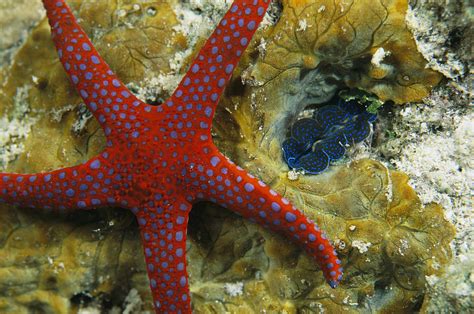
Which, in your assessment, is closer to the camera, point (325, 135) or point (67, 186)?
point (67, 186)

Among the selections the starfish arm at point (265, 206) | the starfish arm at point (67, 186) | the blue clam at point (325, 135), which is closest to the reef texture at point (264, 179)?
the blue clam at point (325, 135)

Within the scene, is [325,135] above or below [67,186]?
above

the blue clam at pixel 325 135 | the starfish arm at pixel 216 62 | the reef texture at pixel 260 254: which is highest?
the starfish arm at pixel 216 62

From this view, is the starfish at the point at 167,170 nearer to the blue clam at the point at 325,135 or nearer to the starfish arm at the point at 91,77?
the starfish arm at the point at 91,77

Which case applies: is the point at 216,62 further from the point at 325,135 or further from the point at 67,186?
the point at 67,186

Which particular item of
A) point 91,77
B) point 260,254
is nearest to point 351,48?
point 260,254

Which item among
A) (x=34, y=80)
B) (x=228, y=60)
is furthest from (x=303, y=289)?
(x=34, y=80)

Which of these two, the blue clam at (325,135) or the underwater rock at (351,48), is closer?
Answer: the underwater rock at (351,48)
